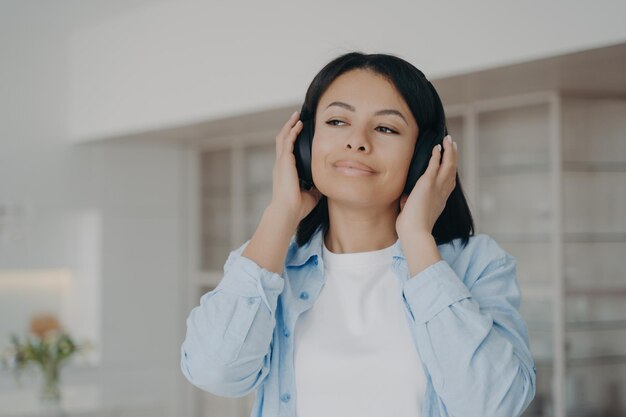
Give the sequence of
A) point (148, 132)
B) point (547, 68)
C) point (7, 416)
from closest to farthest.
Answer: point (547, 68)
point (7, 416)
point (148, 132)

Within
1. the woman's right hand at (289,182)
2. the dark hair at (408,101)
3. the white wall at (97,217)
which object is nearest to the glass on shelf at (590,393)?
the white wall at (97,217)

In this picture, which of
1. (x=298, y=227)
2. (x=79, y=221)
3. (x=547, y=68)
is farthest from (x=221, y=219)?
(x=298, y=227)

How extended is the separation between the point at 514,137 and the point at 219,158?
88.7 inches

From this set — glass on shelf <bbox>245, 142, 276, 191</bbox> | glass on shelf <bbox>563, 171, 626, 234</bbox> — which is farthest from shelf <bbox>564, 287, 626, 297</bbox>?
glass on shelf <bbox>245, 142, 276, 191</bbox>

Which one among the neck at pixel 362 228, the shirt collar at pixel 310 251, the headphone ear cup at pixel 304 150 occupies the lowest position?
the shirt collar at pixel 310 251

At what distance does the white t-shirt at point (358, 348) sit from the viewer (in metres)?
1.38

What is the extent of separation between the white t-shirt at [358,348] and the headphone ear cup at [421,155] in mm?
129

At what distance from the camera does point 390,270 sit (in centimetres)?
149

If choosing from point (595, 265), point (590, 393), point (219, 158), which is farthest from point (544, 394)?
point (219, 158)

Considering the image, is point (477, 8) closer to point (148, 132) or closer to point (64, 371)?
point (148, 132)

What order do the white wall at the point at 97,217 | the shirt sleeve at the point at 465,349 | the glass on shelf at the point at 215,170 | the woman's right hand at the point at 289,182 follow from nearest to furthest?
the shirt sleeve at the point at 465,349 < the woman's right hand at the point at 289,182 < the white wall at the point at 97,217 < the glass on shelf at the point at 215,170

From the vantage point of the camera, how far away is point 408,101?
144 centimetres

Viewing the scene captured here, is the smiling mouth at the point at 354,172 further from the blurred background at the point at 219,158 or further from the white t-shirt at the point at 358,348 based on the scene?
the blurred background at the point at 219,158

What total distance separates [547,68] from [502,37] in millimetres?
317
